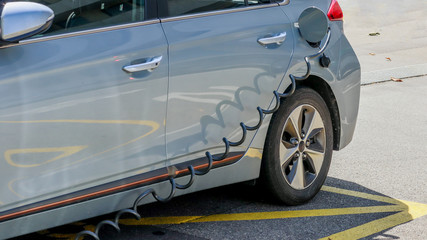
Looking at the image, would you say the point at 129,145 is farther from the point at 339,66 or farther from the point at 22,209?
the point at 339,66

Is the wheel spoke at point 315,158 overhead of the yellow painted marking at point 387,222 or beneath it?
overhead

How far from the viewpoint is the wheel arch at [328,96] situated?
529 centimetres

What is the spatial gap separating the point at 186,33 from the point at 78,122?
896mm

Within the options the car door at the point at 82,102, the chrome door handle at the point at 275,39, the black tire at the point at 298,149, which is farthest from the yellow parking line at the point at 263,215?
the chrome door handle at the point at 275,39

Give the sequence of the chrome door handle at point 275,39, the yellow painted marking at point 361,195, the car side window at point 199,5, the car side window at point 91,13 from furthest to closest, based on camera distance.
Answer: the yellow painted marking at point 361,195 → the chrome door handle at point 275,39 → the car side window at point 199,5 → the car side window at point 91,13

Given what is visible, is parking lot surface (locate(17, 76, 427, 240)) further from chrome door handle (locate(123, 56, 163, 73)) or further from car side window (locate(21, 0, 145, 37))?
car side window (locate(21, 0, 145, 37))

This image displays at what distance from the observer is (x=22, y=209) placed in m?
3.73

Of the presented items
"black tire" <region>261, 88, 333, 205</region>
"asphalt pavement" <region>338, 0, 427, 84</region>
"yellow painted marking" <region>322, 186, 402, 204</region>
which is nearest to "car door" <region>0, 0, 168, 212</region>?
"black tire" <region>261, 88, 333, 205</region>

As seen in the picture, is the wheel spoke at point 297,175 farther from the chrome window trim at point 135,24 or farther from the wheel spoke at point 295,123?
the chrome window trim at point 135,24

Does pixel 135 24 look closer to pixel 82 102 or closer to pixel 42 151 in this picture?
pixel 82 102

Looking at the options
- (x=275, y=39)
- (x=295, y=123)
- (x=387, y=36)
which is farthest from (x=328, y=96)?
(x=387, y=36)

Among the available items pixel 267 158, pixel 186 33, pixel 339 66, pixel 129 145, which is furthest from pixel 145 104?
pixel 339 66

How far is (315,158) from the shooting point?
5.34 metres

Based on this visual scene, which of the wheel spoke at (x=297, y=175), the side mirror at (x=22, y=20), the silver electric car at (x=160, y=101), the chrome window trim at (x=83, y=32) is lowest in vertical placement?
the wheel spoke at (x=297, y=175)
